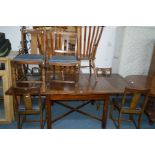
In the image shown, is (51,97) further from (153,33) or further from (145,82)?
(153,33)

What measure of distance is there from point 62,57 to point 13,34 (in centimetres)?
161

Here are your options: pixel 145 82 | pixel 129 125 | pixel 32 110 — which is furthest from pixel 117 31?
pixel 32 110

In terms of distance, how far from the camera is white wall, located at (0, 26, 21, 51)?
11.9 ft

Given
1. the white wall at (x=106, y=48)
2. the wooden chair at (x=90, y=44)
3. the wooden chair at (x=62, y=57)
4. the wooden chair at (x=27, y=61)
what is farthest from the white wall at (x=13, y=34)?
the white wall at (x=106, y=48)

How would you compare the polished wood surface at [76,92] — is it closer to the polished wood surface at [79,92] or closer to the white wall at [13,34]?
the polished wood surface at [79,92]

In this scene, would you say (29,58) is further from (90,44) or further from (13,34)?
(13,34)

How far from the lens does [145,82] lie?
3.17 meters

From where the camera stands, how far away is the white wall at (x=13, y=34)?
11.9 ft

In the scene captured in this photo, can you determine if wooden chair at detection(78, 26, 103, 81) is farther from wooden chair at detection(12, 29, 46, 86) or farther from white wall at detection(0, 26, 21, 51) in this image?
white wall at detection(0, 26, 21, 51)

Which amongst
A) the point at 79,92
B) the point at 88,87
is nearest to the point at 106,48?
the point at 88,87

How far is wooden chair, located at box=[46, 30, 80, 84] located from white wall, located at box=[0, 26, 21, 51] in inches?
36.2

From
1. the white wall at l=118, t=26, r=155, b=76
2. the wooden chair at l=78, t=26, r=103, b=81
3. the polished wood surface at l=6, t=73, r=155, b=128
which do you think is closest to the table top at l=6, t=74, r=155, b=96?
the polished wood surface at l=6, t=73, r=155, b=128

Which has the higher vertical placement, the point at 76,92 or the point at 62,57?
the point at 62,57

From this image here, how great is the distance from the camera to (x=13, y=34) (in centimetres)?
365
